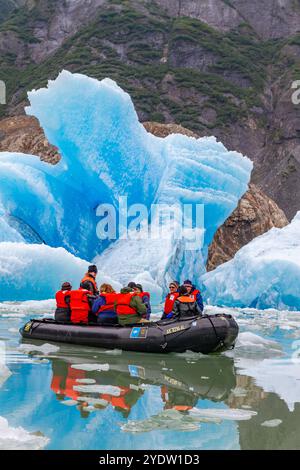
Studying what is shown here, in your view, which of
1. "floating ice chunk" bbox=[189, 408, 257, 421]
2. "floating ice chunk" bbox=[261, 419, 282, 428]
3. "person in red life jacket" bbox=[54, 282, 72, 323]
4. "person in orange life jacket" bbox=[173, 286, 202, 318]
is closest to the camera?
"floating ice chunk" bbox=[261, 419, 282, 428]

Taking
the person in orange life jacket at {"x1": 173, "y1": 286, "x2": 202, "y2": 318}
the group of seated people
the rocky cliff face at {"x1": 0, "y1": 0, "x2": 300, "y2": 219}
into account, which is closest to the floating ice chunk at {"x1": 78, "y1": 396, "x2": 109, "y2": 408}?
the group of seated people

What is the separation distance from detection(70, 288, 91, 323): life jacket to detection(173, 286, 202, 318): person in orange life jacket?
4.29 feet

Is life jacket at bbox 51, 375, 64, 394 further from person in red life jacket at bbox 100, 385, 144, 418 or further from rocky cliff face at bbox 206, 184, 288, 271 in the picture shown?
rocky cliff face at bbox 206, 184, 288, 271

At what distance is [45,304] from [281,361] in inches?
266

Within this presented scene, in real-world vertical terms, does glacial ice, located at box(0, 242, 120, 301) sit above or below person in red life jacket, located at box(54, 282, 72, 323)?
above

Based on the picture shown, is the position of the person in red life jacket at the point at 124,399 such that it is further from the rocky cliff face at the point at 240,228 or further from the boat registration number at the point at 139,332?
the rocky cliff face at the point at 240,228

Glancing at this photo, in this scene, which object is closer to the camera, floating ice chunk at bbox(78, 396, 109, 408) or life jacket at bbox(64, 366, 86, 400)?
floating ice chunk at bbox(78, 396, 109, 408)

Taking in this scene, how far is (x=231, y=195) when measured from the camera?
1847 centimetres

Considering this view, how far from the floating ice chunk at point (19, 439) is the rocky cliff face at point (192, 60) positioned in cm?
4455

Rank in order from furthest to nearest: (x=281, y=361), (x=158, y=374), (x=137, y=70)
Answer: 1. (x=137, y=70)
2. (x=281, y=361)
3. (x=158, y=374)

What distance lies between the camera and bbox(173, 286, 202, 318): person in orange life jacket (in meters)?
8.74

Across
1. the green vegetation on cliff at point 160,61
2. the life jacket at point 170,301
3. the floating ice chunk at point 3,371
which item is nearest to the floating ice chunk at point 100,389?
the floating ice chunk at point 3,371

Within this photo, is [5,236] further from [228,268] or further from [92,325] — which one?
[92,325]

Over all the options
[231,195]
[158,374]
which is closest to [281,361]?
[158,374]
